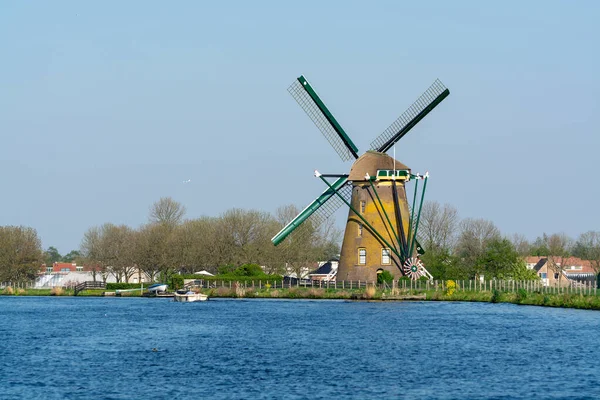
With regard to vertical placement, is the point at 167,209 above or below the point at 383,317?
above

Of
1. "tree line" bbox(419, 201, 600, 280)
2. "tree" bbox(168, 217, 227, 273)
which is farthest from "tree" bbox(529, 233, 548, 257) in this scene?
"tree" bbox(168, 217, 227, 273)

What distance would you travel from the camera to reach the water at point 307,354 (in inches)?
1273

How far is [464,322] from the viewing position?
185ft

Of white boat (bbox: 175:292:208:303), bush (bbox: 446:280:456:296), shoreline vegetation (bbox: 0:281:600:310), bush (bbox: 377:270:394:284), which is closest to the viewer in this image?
shoreline vegetation (bbox: 0:281:600:310)

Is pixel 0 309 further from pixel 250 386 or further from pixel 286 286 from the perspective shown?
pixel 250 386

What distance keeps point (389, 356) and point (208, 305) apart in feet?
130

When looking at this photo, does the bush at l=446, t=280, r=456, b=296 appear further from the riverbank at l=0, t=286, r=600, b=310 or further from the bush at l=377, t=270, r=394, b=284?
the bush at l=377, t=270, r=394, b=284

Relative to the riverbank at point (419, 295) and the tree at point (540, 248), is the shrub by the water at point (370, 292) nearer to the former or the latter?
the riverbank at point (419, 295)

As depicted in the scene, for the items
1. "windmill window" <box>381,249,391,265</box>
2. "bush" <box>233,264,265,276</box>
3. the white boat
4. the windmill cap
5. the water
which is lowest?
the water

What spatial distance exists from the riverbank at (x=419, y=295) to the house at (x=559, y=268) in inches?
2268

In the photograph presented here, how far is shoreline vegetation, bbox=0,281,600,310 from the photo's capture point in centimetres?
6894

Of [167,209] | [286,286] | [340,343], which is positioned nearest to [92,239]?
[167,209]

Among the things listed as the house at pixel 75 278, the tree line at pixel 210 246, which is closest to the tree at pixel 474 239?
the tree line at pixel 210 246

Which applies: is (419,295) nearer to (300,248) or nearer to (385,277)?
(385,277)
